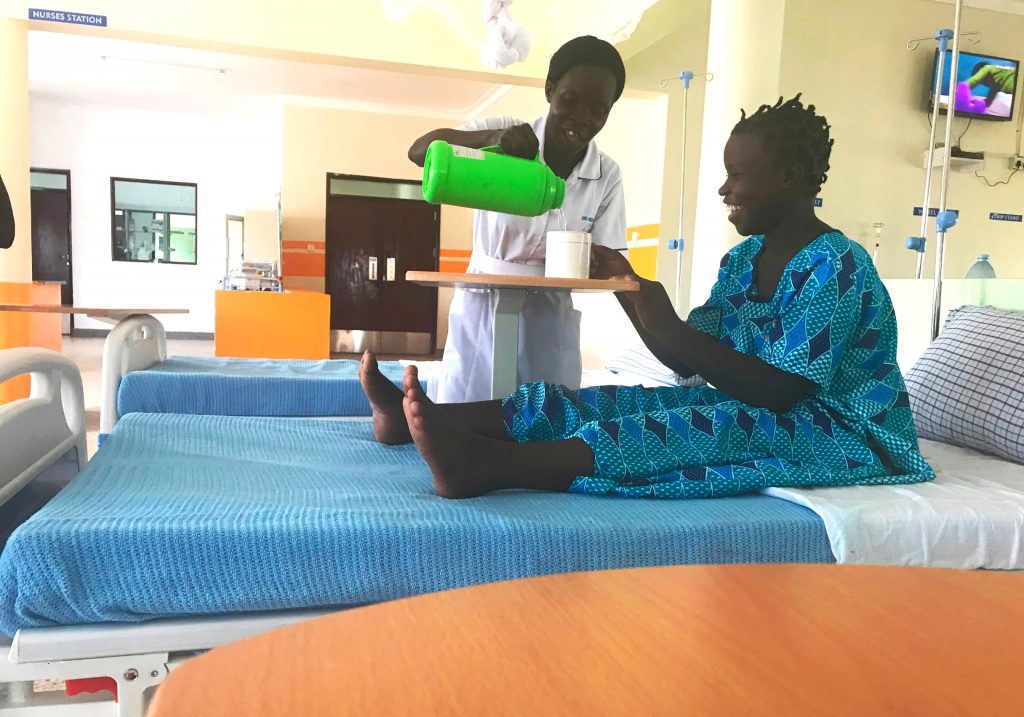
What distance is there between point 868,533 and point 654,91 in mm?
4745

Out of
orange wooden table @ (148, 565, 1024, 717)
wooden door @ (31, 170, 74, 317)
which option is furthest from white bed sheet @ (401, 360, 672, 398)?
wooden door @ (31, 170, 74, 317)

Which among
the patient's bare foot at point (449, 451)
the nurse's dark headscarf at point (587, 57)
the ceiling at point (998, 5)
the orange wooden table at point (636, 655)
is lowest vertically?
the patient's bare foot at point (449, 451)

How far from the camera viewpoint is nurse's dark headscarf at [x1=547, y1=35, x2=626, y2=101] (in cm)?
178

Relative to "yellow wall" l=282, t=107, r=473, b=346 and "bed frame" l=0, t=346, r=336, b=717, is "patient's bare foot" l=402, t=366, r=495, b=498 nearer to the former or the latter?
"bed frame" l=0, t=346, r=336, b=717

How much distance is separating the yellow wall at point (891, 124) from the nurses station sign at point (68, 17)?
441 centimetres

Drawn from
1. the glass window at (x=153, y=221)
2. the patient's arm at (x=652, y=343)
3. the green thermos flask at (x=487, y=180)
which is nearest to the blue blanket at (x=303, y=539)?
the patient's arm at (x=652, y=343)

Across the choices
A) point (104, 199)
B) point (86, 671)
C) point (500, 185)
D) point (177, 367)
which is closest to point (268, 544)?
point (86, 671)

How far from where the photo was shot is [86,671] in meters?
1.06

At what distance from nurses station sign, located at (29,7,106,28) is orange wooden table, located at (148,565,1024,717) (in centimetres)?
532

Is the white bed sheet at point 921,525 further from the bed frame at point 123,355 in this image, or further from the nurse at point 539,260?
the bed frame at point 123,355

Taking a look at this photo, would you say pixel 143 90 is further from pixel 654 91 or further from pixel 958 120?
pixel 958 120

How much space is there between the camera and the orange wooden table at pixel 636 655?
0.39m

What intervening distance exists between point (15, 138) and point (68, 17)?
0.84 m

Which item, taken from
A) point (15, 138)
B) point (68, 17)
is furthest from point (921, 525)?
point (15, 138)
